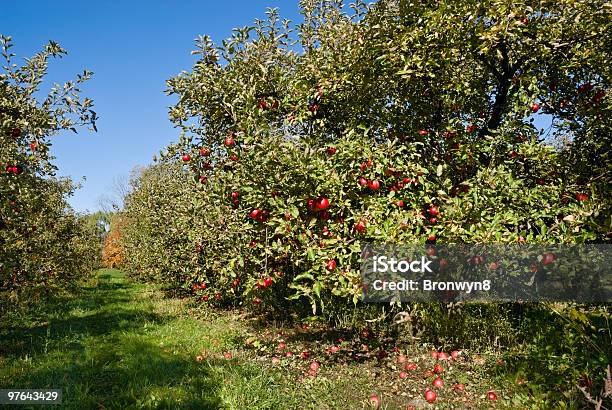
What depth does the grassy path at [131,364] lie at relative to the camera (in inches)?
170

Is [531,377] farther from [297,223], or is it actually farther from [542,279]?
[297,223]

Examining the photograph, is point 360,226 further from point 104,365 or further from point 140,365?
point 104,365

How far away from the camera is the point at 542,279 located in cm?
509

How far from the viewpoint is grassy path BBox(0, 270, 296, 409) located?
4328 mm

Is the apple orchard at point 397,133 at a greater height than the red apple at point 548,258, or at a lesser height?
greater

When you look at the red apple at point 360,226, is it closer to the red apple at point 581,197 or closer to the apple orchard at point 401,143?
the apple orchard at point 401,143

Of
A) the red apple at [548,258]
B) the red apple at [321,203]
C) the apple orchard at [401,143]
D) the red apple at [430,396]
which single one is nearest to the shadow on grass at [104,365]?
the apple orchard at [401,143]

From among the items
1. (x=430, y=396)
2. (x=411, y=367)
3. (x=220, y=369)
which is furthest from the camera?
(x=411, y=367)

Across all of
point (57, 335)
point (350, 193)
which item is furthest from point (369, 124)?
point (57, 335)

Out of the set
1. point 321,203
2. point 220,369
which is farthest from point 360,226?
point 220,369

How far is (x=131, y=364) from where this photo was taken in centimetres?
552

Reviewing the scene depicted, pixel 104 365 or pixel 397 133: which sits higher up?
pixel 397 133

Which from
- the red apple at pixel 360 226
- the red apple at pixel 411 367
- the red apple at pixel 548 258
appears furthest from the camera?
the red apple at pixel 411 367

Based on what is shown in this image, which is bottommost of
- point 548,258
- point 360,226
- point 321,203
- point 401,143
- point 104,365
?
point 104,365
